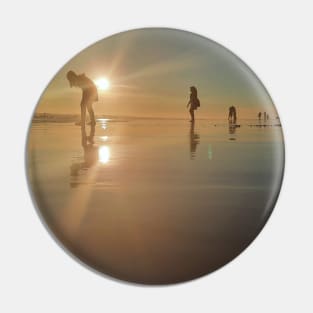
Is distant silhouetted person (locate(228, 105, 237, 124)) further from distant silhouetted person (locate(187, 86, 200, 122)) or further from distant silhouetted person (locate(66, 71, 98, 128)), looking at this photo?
distant silhouetted person (locate(66, 71, 98, 128))

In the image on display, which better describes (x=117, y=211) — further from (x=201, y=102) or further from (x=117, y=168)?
(x=201, y=102)

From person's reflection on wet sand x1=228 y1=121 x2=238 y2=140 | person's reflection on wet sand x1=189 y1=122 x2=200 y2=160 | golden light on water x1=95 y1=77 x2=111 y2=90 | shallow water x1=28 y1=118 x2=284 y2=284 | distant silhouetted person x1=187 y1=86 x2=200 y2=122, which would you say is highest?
golden light on water x1=95 y1=77 x2=111 y2=90

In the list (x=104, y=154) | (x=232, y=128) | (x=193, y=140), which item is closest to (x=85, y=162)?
(x=104, y=154)

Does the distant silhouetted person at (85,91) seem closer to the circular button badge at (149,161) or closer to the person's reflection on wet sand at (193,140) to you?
the circular button badge at (149,161)

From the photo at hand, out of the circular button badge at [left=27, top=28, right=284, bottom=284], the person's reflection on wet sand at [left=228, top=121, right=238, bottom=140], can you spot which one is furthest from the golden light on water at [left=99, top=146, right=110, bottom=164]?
the person's reflection on wet sand at [left=228, top=121, right=238, bottom=140]

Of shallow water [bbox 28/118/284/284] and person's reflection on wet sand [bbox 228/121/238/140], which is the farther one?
person's reflection on wet sand [bbox 228/121/238/140]

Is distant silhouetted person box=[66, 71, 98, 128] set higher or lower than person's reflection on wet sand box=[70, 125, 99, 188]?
higher

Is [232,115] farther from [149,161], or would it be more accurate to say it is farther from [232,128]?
[149,161]

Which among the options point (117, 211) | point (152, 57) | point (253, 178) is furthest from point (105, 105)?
point (253, 178)
